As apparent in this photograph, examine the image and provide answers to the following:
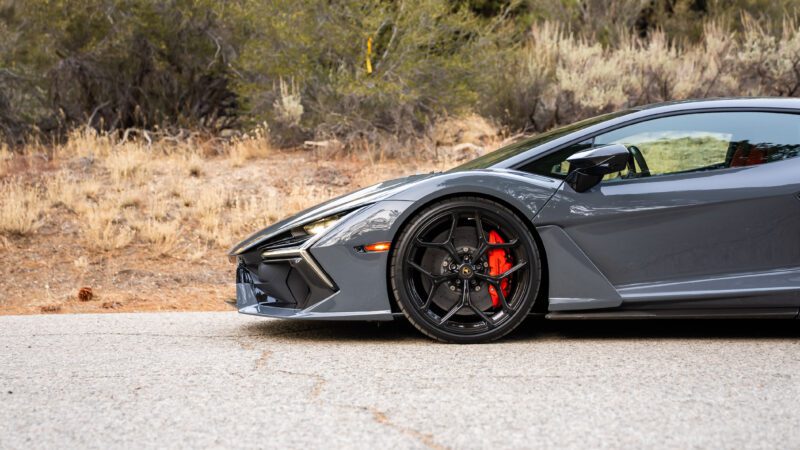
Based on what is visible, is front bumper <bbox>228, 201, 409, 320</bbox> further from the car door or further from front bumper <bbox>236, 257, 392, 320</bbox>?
the car door

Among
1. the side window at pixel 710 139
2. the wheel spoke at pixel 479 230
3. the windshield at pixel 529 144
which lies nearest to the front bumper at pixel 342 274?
the wheel spoke at pixel 479 230

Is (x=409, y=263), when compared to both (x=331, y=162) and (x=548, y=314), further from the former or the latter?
(x=331, y=162)

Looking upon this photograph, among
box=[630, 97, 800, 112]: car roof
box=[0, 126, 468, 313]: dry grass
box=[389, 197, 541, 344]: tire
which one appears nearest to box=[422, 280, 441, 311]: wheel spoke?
box=[389, 197, 541, 344]: tire

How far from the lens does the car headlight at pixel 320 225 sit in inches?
204

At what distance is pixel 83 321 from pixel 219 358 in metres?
1.89

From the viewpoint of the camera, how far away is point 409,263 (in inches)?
198

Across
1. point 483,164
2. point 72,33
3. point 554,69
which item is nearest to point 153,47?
point 72,33

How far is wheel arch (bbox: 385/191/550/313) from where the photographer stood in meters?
5.07

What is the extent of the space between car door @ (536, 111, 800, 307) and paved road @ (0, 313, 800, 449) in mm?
319

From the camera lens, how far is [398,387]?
4.16m

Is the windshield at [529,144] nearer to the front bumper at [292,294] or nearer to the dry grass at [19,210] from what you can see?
the front bumper at [292,294]

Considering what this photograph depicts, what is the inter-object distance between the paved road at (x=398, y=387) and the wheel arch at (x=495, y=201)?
10.5 inches

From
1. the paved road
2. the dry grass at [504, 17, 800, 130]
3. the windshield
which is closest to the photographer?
the paved road

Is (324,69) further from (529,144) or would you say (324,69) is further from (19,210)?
(529,144)
